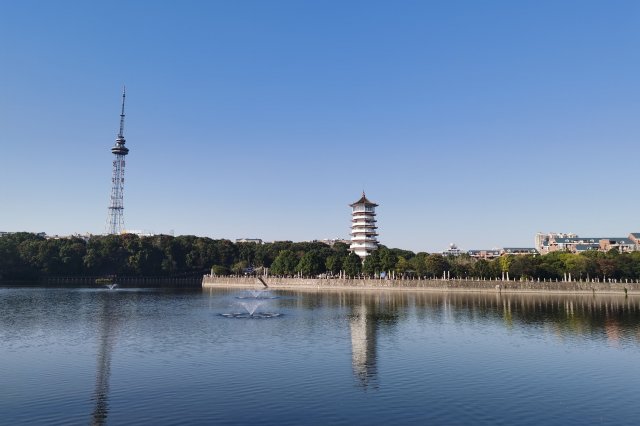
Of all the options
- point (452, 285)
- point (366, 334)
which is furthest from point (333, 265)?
point (366, 334)

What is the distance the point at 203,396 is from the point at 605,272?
99.1 metres

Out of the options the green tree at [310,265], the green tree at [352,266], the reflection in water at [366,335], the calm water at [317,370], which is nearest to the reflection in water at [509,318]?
the reflection in water at [366,335]

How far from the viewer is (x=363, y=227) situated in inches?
5694

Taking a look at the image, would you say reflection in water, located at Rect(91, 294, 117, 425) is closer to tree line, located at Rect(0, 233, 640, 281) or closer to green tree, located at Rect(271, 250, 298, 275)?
tree line, located at Rect(0, 233, 640, 281)

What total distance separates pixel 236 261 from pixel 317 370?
459ft

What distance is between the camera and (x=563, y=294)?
9250cm

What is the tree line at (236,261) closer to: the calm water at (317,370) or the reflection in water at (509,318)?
the reflection in water at (509,318)

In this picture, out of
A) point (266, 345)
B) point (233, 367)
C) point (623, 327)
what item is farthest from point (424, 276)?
point (233, 367)

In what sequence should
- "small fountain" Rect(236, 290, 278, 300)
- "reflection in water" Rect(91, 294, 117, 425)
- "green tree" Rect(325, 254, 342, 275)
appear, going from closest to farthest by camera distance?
"reflection in water" Rect(91, 294, 117, 425), "small fountain" Rect(236, 290, 278, 300), "green tree" Rect(325, 254, 342, 275)

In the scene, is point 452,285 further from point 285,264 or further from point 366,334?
point 366,334

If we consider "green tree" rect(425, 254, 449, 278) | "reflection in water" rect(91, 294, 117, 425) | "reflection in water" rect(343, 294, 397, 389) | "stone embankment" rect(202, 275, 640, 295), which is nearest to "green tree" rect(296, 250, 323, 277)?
"stone embankment" rect(202, 275, 640, 295)

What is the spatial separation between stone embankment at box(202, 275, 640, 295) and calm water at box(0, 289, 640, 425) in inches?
1717

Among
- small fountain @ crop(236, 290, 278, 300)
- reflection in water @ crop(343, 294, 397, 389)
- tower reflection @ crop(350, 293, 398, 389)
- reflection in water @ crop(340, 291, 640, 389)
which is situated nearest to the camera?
tower reflection @ crop(350, 293, 398, 389)

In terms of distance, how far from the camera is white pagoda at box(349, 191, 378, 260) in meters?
144
